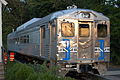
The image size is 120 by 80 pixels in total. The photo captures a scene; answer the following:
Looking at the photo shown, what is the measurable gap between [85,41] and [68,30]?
0.92 meters

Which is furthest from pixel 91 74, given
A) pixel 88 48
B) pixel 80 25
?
pixel 80 25

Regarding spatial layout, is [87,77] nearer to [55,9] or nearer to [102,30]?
[102,30]

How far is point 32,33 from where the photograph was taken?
1338 centimetres

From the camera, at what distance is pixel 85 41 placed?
9.80 meters

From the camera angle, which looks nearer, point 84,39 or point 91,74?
point 84,39

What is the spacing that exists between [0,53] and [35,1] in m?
16.3

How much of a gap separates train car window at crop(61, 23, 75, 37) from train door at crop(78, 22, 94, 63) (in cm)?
35

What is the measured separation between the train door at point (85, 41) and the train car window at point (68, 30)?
0.35 meters

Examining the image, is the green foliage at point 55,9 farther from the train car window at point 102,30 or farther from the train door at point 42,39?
the train door at point 42,39

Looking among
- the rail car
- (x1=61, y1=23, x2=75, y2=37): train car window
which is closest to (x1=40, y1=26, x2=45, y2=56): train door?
the rail car

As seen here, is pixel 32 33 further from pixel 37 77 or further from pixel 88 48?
pixel 37 77

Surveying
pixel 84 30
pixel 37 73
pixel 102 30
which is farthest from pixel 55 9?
pixel 37 73

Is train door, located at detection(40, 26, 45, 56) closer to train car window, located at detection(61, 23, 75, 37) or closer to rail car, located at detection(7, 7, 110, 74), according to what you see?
rail car, located at detection(7, 7, 110, 74)

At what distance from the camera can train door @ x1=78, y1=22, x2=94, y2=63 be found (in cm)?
971
